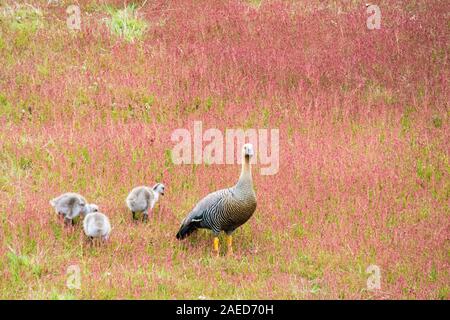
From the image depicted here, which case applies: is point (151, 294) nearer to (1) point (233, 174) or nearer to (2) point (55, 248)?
(2) point (55, 248)

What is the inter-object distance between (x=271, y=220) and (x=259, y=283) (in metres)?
1.81

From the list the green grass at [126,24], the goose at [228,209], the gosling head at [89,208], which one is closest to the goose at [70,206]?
the gosling head at [89,208]

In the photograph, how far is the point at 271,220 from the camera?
1097cm

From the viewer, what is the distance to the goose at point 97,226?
32.3ft

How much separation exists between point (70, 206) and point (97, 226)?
2.61 ft

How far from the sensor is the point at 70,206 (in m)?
10.5

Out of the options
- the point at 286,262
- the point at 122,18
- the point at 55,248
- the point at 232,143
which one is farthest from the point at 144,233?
the point at 122,18

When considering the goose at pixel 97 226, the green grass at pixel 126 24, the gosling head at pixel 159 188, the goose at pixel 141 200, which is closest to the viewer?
the goose at pixel 97 226

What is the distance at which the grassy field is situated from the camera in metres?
9.56
